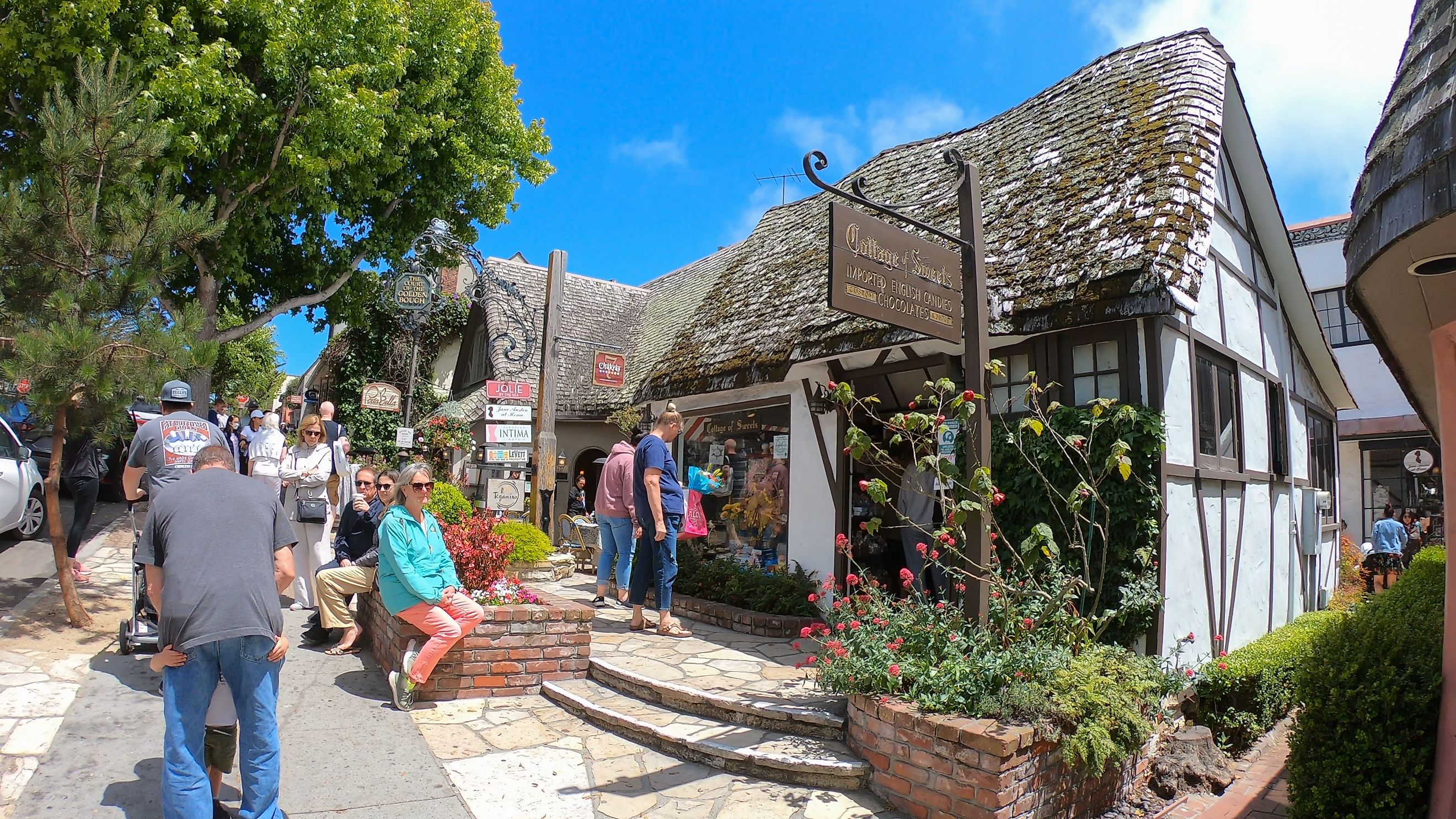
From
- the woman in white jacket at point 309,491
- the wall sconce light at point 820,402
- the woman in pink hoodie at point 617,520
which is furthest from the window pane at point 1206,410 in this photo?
the woman in white jacket at point 309,491

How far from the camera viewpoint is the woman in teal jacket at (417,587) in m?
5.27

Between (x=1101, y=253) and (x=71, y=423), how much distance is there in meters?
8.15

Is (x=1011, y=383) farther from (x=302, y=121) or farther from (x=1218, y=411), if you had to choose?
(x=302, y=121)

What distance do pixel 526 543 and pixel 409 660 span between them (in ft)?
12.4

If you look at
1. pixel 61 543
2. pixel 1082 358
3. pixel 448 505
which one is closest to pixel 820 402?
pixel 1082 358

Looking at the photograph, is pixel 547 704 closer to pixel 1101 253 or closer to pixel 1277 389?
pixel 1101 253

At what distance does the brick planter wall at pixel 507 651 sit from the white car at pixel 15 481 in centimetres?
563

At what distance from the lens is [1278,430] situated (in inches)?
333

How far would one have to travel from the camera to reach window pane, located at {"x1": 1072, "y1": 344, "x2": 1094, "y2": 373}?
6.02m

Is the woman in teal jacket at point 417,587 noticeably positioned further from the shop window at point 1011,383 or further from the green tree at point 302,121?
the shop window at point 1011,383

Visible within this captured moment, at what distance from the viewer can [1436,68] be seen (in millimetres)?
2629

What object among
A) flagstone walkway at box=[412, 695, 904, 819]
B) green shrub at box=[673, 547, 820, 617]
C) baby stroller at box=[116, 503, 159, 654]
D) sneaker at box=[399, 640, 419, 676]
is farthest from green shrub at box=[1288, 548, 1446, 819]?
baby stroller at box=[116, 503, 159, 654]

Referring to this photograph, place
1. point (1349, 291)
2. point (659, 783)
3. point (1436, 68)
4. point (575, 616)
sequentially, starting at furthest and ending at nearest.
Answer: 1. point (575, 616)
2. point (659, 783)
3. point (1349, 291)
4. point (1436, 68)

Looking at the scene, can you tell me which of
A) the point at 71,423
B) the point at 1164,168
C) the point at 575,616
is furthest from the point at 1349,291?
the point at 71,423
